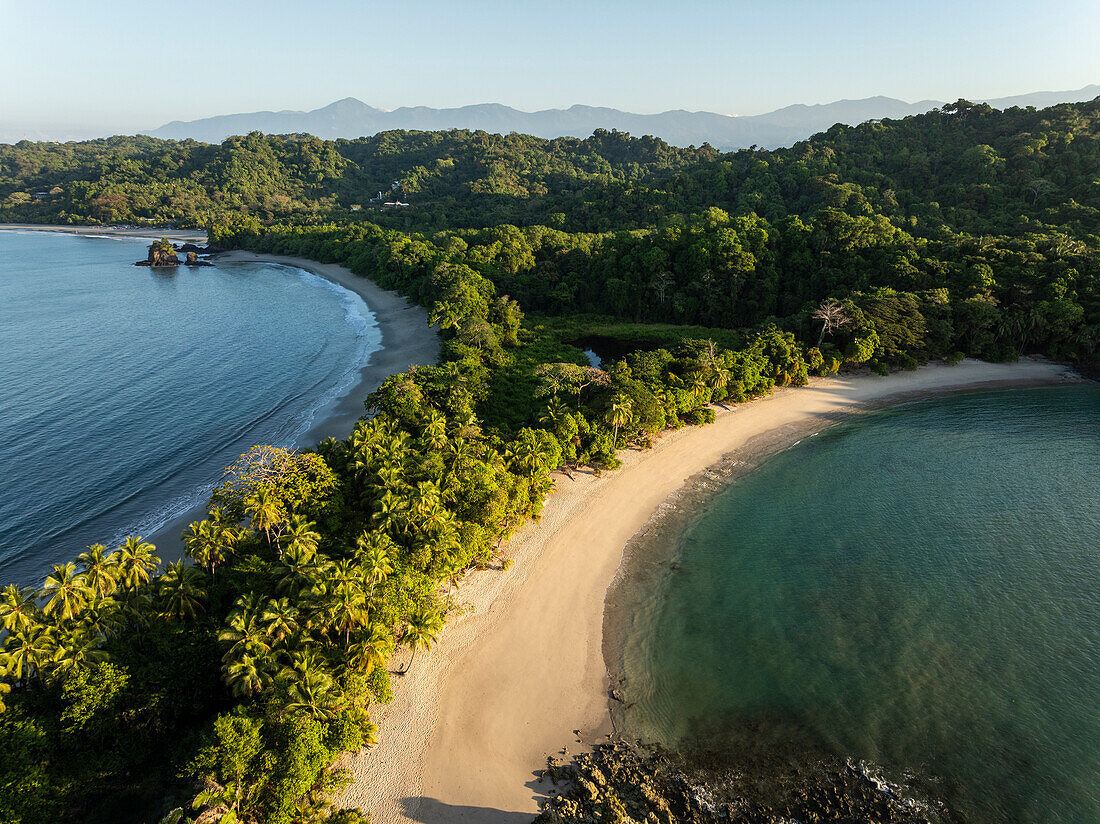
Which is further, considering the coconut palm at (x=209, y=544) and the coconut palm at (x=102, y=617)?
the coconut palm at (x=209, y=544)

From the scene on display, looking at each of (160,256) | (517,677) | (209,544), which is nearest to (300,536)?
(209,544)

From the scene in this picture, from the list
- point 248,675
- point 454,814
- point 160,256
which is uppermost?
point 160,256

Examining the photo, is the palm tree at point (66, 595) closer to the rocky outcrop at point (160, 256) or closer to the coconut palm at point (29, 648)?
the coconut palm at point (29, 648)

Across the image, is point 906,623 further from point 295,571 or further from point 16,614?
point 16,614

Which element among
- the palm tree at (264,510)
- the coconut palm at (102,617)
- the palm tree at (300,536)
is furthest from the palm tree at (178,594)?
the palm tree at (264,510)

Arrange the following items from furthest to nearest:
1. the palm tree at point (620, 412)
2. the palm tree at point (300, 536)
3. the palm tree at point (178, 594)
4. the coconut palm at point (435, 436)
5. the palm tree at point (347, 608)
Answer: the palm tree at point (620, 412)
the coconut palm at point (435, 436)
the palm tree at point (300, 536)
the palm tree at point (178, 594)
the palm tree at point (347, 608)

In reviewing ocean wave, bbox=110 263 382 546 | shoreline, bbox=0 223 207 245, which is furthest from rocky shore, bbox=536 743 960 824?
shoreline, bbox=0 223 207 245

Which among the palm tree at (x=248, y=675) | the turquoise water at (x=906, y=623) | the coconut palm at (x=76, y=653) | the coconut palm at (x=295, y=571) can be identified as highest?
the coconut palm at (x=295, y=571)

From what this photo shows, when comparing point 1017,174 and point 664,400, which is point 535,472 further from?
point 1017,174
